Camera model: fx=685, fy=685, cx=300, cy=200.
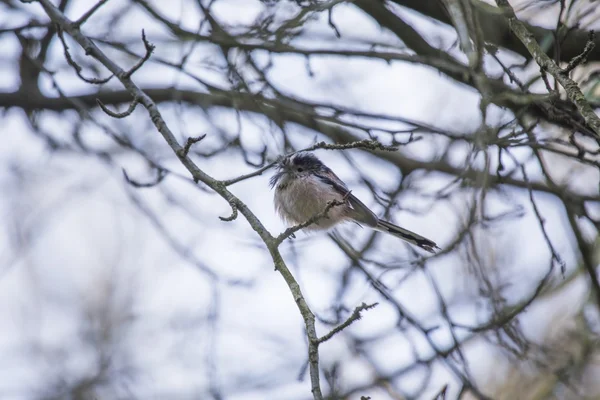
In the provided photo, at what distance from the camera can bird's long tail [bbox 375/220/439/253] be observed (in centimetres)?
469

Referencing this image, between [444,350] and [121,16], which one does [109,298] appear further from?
[444,350]

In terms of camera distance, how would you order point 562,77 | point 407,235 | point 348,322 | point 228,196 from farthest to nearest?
point 407,235 < point 228,196 < point 562,77 < point 348,322

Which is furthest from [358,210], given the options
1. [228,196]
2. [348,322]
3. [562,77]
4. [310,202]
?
[348,322]

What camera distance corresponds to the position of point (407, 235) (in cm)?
482

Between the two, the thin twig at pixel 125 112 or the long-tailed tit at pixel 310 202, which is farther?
the long-tailed tit at pixel 310 202

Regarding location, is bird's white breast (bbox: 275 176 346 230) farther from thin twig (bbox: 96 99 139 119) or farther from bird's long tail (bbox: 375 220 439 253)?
thin twig (bbox: 96 99 139 119)

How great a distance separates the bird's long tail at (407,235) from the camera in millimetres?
4691

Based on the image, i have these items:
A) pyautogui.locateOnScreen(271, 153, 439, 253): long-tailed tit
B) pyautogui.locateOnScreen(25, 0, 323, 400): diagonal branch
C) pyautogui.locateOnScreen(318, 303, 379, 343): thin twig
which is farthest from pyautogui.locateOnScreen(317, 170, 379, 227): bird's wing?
pyautogui.locateOnScreen(318, 303, 379, 343): thin twig

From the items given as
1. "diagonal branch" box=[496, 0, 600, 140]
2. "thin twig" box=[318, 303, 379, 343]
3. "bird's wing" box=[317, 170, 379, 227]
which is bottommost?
"thin twig" box=[318, 303, 379, 343]

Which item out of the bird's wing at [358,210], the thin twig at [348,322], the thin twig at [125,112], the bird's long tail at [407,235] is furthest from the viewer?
the bird's wing at [358,210]

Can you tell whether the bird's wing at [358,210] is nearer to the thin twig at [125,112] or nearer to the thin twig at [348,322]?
the thin twig at [125,112]

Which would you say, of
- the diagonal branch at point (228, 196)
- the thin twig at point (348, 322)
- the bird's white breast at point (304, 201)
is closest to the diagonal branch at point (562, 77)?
the thin twig at point (348, 322)

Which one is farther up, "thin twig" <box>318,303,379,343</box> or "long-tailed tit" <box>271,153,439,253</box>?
"long-tailed tit" <box>271,153,439,253</box>

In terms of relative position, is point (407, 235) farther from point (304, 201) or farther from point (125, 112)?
point (125, 112)
